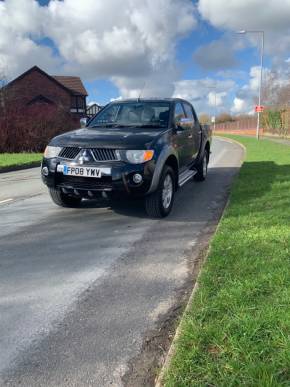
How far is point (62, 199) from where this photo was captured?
637cm

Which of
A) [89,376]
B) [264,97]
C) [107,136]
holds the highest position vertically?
[264,97]

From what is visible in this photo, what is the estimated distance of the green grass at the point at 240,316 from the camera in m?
2.10

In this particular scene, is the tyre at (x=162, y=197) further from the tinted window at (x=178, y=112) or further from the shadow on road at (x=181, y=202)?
the tinted window at (x=178, y=112)

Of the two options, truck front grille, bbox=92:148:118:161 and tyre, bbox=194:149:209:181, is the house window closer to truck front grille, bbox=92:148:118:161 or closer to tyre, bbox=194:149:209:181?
tyre, bbox=194:149:209:181

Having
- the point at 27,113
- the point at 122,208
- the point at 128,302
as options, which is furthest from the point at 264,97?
the point at 128,302

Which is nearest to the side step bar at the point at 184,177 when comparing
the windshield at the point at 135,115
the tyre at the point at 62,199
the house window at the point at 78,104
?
the windshield at the point at 135,115

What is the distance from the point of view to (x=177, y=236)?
5023mm

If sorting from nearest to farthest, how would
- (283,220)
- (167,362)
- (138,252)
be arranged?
(167,362)
(138,252)
(283,220)

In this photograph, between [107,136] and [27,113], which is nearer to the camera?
[107,136]

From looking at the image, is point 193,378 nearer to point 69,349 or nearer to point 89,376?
point 89,376

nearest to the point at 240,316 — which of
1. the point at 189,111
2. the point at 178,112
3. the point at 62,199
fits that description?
the point at 62,199

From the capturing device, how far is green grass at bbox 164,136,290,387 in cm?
210

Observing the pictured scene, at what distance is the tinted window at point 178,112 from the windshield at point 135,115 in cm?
22

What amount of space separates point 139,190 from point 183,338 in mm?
3025
